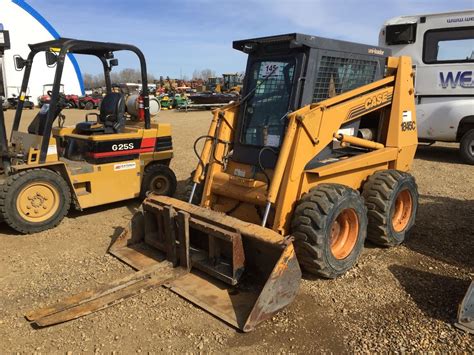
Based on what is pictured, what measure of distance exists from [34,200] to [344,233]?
3.73 m

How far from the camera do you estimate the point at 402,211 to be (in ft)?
16.8

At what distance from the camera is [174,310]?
3.67 metres

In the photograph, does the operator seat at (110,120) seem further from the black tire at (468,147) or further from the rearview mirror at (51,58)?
the black tire at (468,147)

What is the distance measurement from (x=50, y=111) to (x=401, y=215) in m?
4.47

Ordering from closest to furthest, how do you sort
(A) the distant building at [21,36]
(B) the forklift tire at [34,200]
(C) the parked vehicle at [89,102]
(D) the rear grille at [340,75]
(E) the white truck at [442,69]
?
(D) the rear grille at [340,75] → (B) the forklift tire at [34,200] → (E) the white truck at [442,69] → (A) the distant building at [21,36] → (C) the parked vehicle at [89,102]

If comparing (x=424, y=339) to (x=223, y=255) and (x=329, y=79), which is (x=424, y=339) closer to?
(x=223, y=255)

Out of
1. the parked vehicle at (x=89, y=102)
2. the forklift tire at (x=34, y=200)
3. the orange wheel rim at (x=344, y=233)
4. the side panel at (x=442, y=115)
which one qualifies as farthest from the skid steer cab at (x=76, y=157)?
the parked vehicle at (x=89, y=102)

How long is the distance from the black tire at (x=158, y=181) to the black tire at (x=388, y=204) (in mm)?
Result: 3297

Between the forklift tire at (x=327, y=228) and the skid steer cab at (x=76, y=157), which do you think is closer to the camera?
the forklift tire at (x=327, y=228)

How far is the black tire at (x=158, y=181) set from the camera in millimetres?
Answer: 6645

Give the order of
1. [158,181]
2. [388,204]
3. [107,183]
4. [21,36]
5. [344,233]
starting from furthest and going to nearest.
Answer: [21,36]
[158,181]
[107,183]
[388,204]
[344,233]

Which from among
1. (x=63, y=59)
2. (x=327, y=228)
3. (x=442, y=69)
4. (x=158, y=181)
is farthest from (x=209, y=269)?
(x=442, y=69)

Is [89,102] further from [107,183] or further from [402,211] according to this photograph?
[402,211]

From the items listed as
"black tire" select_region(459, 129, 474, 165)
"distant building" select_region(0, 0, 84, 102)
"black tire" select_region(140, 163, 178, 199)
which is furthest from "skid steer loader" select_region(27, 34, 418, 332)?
"distant building" select_region(0, 0, 84, 102)
